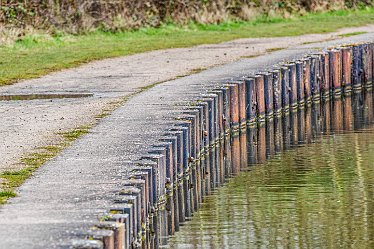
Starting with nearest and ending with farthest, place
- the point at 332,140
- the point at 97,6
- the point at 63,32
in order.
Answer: the point at 332,140
the point at 63,32
the point at 97,6

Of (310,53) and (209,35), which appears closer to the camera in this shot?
(310,53)

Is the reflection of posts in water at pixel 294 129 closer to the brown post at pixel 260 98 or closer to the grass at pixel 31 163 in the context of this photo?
the brown post at pixel 260 98

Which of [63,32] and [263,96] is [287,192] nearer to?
[263,96]

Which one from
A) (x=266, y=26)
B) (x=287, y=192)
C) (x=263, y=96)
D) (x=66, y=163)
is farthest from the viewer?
(x=266, y=26)

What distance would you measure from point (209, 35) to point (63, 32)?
185 inches

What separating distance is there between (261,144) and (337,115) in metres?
4.99

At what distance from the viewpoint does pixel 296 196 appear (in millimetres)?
18016

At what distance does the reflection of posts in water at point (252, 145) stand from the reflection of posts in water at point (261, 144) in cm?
6

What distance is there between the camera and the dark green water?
1496cm

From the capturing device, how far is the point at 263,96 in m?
26.2

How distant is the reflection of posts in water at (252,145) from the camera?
867 inches

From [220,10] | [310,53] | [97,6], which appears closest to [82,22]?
[97,6]

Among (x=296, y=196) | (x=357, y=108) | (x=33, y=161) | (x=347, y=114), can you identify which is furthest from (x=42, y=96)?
(x=33, y=161)

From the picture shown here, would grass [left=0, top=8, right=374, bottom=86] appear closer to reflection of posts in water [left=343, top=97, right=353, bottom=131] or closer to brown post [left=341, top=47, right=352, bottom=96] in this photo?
brown post [left=341, top=47, right=352, bottom=96]
